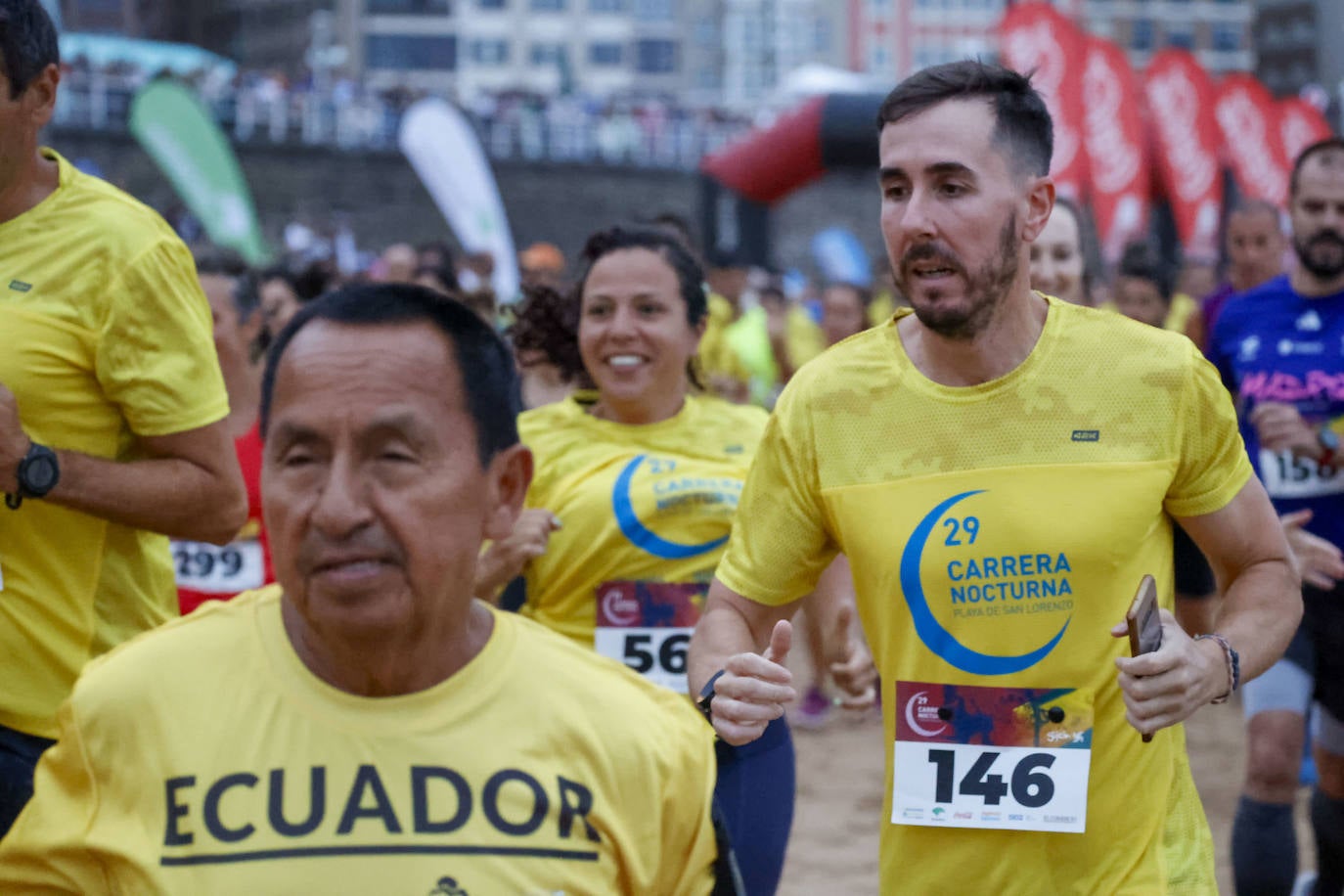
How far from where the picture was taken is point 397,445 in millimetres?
1856

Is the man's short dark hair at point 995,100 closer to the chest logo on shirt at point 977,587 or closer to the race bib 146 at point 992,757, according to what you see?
the chest logo on shirt at point 977,587

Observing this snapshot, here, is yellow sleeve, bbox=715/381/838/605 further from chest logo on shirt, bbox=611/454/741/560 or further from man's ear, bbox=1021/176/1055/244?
chest logo on shirt, bbox=611/454/741/560

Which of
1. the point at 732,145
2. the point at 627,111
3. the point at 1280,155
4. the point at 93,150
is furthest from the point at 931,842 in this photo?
the point at 627,111

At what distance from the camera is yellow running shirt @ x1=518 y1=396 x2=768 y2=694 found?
4.19 metres

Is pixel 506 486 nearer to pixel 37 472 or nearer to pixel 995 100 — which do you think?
pixel 37 472

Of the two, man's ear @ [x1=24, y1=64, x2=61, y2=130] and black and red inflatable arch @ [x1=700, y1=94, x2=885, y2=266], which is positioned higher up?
man's ear @ [x1=24, y1=64, x2=61, y2=130]

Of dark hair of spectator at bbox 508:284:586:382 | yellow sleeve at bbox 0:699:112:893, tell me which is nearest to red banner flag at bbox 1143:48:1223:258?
dark hair of spectator at bbox 508:284:586:382

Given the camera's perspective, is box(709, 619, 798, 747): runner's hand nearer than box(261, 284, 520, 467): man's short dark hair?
No

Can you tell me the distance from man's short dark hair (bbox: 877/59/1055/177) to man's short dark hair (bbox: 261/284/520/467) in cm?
113

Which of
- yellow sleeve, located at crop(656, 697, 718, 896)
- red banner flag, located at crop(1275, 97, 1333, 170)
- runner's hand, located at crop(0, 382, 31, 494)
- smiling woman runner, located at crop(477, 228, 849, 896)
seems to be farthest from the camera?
red banner flag, located at crop(1275, 97, 1333, 170)

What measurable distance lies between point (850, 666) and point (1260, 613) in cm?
Answer: 66

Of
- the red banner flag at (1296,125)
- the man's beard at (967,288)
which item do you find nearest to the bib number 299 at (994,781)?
the man's beard at (967,288)

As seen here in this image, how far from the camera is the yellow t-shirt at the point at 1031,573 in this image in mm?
2775

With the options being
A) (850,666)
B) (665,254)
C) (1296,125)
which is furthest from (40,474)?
(1296,125)
